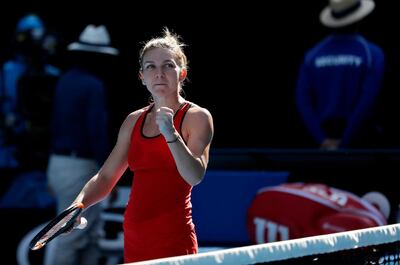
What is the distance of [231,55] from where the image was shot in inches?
379

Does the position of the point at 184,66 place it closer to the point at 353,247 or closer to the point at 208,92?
the point at 353,247

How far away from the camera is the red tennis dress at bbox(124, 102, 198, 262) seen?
3.61 metres

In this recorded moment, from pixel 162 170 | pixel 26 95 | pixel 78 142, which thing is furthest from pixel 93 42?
pixel 162 170

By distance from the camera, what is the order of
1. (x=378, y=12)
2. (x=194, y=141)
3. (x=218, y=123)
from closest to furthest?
(x=194, y=141), (x=378, y=12), (x=218, y=123)

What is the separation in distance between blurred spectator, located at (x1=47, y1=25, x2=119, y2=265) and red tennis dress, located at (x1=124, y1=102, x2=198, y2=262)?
10.7 ft

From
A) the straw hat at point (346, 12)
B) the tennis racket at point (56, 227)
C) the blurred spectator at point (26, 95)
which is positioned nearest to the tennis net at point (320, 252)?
the tennis racket at point (56, 227)

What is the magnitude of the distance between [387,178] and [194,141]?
10.6 feet

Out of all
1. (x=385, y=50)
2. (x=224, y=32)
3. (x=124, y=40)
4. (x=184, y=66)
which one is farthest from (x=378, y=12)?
(x=184, y=66)

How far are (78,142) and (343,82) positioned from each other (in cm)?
195

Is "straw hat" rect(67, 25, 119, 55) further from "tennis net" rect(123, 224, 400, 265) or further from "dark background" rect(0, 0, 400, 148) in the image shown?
"tennis net" rect(123, 224, 400, 265)

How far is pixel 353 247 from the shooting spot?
3193 millimetres

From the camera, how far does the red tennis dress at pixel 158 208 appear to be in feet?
11.8

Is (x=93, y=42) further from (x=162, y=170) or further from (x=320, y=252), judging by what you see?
(x=320, y=252)

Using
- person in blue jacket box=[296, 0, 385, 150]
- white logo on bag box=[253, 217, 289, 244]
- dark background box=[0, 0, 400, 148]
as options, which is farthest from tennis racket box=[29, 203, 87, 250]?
dark background box=[0, 0, 400, 148]
